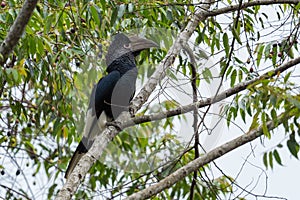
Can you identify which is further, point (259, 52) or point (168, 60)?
point (259, 52)

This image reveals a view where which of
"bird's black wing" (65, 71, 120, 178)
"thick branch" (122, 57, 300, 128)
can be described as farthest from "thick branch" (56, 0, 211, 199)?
"bird's black wing" (65, 71, 120, 178)

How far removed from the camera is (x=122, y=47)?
4.15 meters

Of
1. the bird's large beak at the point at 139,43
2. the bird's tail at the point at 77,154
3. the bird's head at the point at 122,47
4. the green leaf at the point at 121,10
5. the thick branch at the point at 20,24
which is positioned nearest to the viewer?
the thick branch at the point at 20,24

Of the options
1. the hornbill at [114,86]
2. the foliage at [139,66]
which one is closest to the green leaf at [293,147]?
the foliage at [139,66]

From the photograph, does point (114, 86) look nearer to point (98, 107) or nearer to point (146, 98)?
point (98, 107)

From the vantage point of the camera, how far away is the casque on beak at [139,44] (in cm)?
389

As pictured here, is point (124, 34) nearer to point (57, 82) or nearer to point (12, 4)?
point (57, 82)

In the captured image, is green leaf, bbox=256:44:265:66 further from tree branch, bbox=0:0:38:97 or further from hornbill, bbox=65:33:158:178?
tree branch, bbox=0:0:38:97

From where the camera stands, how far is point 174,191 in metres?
4.60

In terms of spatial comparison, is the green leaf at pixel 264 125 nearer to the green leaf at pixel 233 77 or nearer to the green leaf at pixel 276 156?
the green leaf at pixel 276 156

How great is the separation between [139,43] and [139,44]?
17 mm

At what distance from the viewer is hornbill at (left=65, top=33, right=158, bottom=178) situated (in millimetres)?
3914

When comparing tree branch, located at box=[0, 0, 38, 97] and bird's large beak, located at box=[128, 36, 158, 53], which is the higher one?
bird's large beak, located at box=[128, 36, 158, 53]

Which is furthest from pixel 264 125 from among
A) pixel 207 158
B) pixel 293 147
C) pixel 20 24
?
pixel 20 24
